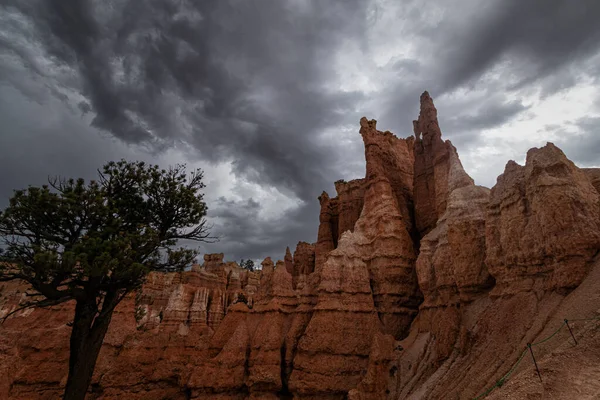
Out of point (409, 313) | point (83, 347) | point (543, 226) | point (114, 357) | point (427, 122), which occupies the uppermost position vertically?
point (427, 122)

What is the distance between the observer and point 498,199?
17.7 meters

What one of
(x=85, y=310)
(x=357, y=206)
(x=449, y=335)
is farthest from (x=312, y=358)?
(x=357, y=206)

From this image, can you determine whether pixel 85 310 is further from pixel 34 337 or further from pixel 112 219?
pixel 34 337

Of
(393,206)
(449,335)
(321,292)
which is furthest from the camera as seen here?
(393,206)

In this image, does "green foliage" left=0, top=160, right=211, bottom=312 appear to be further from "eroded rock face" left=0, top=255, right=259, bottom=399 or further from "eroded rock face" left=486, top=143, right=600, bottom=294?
"eroded rock face" left=486, top=143, right=600, bottom=294

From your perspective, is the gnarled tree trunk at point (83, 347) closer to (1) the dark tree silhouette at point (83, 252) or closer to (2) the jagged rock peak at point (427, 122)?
(1) the dark tree silhouette at point (83, 252)

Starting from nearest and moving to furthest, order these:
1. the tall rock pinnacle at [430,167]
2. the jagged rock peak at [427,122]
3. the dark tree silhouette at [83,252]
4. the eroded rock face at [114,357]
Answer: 1. the dark tree silhouette at [83,252]
2. the eroded rock face at [114,357]
3. the tall rock pinnacle at [430,167]
4. the jagged rock peak at [427,122]

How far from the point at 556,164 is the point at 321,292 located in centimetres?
1722

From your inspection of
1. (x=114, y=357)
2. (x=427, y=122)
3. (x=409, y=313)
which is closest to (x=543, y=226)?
(x=409, y=313)

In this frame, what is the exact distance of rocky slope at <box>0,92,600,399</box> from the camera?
12.7m

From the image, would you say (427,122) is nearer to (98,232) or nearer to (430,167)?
(430,167)

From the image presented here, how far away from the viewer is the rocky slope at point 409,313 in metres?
12.7

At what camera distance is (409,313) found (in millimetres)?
27391

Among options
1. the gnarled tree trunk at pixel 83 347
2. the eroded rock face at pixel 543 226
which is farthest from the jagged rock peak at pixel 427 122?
the gnarled tree trunk at pixel 83 347
